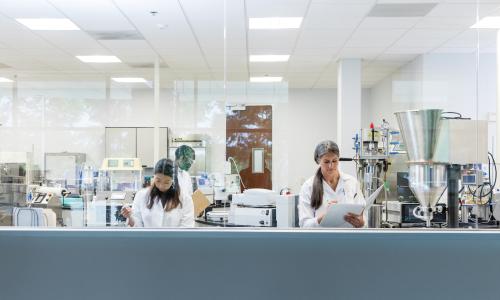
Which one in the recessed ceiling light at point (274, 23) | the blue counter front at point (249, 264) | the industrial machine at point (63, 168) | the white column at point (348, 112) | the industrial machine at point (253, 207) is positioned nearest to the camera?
the blue counter front at point (249, 264)

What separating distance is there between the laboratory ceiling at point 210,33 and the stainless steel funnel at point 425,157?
6.18 ft

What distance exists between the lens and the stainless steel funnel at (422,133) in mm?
1615

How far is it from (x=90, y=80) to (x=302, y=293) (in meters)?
2.19

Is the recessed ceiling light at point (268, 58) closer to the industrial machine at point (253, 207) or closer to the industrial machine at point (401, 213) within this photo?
the industrial machine at point (253, 207)

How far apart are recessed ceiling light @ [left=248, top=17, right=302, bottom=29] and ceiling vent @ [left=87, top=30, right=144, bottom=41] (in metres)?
1.10

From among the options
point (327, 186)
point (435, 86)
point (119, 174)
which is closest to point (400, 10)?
point (435, 86)

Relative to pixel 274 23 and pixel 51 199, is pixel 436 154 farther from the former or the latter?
pixel 274 23

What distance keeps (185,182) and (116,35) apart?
7.41 ft

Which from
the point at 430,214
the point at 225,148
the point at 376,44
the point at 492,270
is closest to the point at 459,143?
the point at 430,214

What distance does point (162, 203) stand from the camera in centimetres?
224

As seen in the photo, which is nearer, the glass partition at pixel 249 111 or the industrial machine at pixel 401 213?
the industrial machine at pixel 401 213

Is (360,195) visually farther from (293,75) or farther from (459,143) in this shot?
(293,75)

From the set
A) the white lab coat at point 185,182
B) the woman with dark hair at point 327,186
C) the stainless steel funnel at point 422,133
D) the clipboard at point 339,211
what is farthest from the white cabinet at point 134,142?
the stainless steel funnel at point 422,133

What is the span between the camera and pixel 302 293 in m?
1.37
